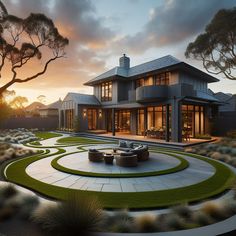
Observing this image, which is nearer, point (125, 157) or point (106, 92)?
point (125, 157)

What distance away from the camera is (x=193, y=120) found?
64.5 ft

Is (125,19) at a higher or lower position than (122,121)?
higher

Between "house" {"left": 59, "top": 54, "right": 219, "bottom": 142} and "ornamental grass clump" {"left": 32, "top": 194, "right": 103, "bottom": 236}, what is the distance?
494 inches

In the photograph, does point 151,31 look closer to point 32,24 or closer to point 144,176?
point 32,24

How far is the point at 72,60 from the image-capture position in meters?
20.8

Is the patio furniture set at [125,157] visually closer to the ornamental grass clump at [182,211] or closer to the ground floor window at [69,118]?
the ornamental grass clump at [182,211]

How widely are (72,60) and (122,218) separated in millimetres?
19354

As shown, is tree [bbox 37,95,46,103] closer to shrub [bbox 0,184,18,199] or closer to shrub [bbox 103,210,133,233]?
shrub [bbox 0,184,18,199]

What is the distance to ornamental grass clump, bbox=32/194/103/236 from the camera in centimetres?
351

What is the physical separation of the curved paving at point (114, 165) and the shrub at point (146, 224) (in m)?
3.85

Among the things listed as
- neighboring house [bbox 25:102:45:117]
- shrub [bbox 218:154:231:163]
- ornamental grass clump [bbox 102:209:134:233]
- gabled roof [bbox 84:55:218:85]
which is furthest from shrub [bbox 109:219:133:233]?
neighboring house [bbox 25:102:45:117]

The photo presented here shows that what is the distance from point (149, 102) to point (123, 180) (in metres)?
11.8

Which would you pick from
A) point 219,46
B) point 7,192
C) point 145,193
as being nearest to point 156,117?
point 219,46

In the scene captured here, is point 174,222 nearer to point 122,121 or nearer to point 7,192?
point 7,192
